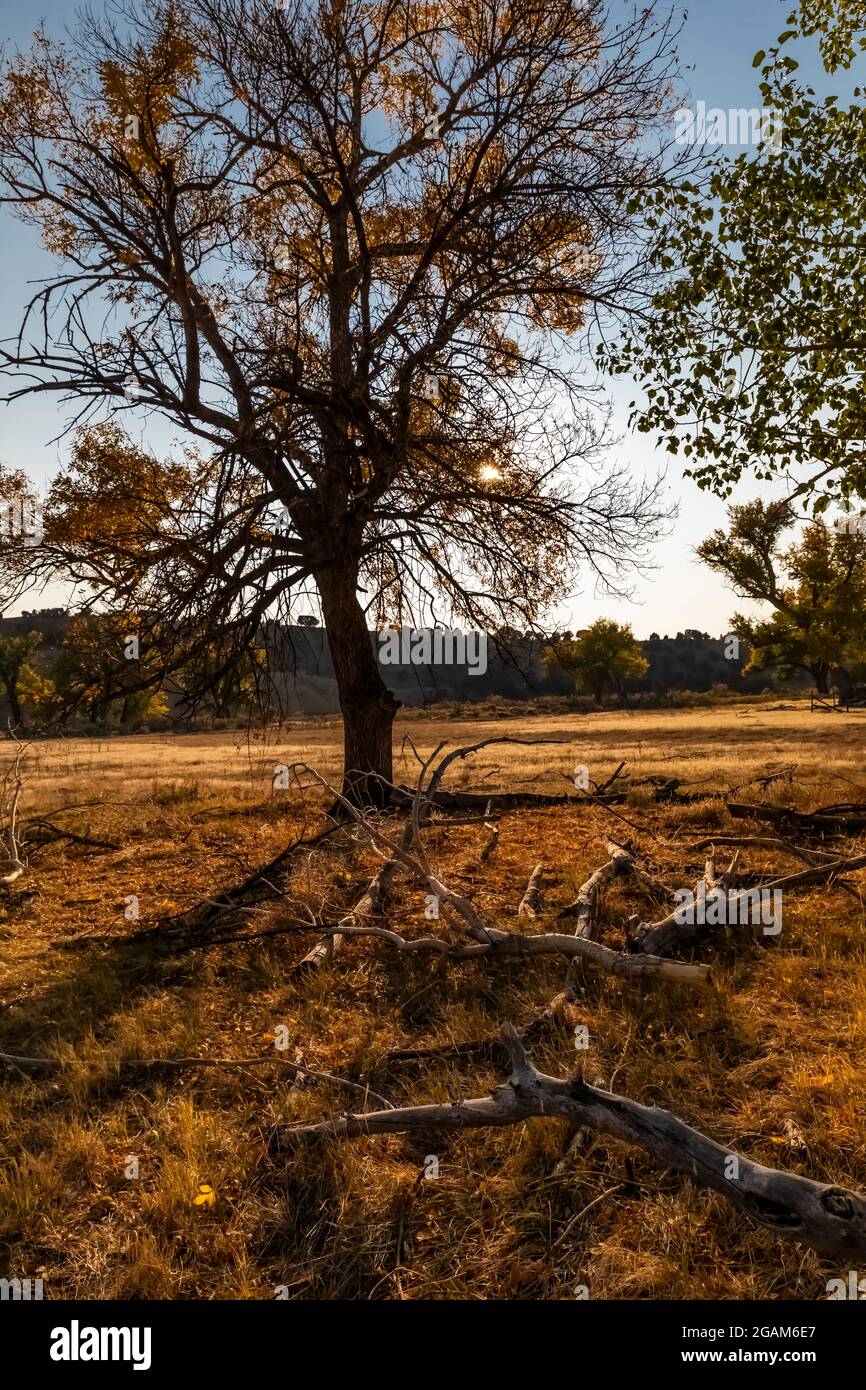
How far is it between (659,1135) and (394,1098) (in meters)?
1.43

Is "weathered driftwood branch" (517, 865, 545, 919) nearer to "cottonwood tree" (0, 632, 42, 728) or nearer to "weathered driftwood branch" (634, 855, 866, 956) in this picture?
"weathered driftwood branch" (634, 855, 866, 956)

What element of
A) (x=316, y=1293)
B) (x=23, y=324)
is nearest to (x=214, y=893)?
(x=316, y=1293)

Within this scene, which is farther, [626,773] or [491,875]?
[626,773]

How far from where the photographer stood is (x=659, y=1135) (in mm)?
3172

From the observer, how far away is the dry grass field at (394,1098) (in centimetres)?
299

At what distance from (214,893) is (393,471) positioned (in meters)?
4.50

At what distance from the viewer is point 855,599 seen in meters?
47.6

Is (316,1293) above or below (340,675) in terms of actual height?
below

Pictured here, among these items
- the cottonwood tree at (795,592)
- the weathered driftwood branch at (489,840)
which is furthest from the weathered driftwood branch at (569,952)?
the cottonwood tree at (795,592)

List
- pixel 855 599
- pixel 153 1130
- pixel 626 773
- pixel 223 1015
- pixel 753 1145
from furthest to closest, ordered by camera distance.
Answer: pixel 855 599, pixel 626 773, pixel 223 1015, pixel 153 1130, pixel 753 1145

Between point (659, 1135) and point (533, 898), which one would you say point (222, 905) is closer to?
point (533, 898)

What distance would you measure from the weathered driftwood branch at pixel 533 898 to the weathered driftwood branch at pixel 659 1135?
8.70ft

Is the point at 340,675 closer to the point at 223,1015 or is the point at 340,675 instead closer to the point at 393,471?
the point at 393,471
